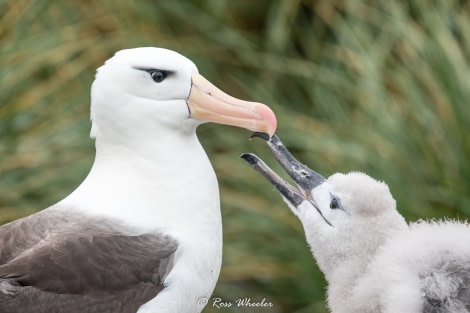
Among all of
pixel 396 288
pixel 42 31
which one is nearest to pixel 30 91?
pixel 42 31

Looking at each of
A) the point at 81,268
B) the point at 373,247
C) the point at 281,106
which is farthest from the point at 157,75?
the point at 281,106

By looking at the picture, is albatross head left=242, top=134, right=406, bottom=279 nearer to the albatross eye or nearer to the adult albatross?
the albatross eye

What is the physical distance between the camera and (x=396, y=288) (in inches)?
134

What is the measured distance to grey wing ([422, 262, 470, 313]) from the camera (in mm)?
3389

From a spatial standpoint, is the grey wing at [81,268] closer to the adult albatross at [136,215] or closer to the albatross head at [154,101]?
the adult albatross at [136,215]

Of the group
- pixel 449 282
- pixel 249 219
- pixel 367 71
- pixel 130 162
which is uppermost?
pixel 449 282

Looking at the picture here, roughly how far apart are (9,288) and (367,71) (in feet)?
10.7

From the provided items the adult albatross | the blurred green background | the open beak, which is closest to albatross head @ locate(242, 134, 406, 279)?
the open beak

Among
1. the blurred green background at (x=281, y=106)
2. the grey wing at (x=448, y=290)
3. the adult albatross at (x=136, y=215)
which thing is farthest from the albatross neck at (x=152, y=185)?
the blurred green background at (x=281, y=106)

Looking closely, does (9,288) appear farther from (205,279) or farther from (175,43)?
(175,43)

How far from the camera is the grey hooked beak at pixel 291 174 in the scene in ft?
13.0

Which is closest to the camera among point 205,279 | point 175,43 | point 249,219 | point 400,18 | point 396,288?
point 396,288

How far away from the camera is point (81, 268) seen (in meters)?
3.71

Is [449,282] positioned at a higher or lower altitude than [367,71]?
A: higher
